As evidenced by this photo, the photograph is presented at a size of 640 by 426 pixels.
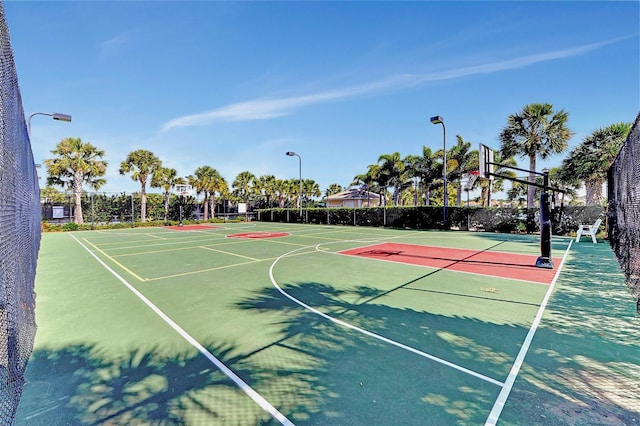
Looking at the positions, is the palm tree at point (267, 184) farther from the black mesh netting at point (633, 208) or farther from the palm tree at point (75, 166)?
the black mesh netting at point (633, 208)

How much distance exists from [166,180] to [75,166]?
8.91 meters

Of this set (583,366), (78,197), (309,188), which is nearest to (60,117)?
(583,366)

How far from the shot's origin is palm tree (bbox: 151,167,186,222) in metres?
34.0

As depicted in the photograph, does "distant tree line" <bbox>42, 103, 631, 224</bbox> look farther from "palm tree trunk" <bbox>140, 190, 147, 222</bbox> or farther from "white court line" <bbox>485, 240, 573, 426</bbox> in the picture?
"white court line" <bbox>485, 240, 573, 426</bbox>

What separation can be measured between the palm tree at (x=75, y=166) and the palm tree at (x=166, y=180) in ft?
18.0

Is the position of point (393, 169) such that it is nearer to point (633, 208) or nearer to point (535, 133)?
point (535, 133)

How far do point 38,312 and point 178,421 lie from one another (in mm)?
4862

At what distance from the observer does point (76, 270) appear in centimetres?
930

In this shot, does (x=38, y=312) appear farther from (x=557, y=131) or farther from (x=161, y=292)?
(x=557, y=131)

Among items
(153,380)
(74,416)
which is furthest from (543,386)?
(74,416)

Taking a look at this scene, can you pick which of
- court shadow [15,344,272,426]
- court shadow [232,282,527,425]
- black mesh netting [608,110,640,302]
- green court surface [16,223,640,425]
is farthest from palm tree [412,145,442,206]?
court shadow [15,344,272,426]

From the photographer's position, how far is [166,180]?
35312mm

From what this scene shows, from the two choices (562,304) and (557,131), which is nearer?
(562,304)

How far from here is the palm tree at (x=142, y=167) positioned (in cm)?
3262
